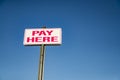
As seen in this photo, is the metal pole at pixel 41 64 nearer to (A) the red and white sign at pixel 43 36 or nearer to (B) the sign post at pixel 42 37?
(B) the sign post at pixel 42 37

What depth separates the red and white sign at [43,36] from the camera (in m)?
4.28

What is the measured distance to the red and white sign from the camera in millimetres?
4277

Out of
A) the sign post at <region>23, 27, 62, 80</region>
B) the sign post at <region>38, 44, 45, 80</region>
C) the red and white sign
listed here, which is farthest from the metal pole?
the red and white sign

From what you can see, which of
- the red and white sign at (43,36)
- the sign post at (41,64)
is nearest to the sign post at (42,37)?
the red and white sign at (43,36)

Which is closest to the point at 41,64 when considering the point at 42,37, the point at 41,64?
the point at 41,64

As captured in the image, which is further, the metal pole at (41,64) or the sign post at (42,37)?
the sign post at (42,37)

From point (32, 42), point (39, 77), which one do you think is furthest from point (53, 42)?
point (39, 77)

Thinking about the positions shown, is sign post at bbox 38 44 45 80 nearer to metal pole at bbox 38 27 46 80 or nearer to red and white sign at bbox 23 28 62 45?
metal pole at bbox 38 27 46 80

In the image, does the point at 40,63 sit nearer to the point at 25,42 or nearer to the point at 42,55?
the point at 42,55

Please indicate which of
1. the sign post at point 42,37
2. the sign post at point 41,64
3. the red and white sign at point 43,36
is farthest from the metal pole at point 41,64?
the red and white sign at point 43,36

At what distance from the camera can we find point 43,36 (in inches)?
171

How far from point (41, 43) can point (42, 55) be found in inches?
20.2

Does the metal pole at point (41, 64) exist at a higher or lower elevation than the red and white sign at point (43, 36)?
lower

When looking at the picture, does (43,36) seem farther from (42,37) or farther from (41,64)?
(41,64)
